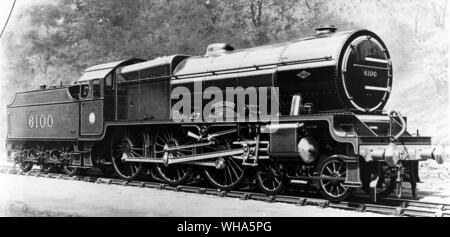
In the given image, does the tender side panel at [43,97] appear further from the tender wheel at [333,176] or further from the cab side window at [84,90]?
the tender wheel at [333,176]

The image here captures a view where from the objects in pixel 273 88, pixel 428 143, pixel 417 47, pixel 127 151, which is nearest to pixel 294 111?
pixel 273 88

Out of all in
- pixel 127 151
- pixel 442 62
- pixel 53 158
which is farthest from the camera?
pixel 442 62

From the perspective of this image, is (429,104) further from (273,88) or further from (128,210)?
(128,210)

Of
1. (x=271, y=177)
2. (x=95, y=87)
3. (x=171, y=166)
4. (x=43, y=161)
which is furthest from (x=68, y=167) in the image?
(x=271, y=177)

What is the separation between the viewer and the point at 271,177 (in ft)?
37.3

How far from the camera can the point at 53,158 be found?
1733 centimetres

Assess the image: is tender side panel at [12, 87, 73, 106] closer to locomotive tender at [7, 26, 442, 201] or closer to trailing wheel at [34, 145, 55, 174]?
locomotive tender at [7, 26, 442, 201]

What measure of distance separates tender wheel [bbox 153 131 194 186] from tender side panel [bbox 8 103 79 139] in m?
3.42

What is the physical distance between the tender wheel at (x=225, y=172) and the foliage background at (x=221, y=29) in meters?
14.6

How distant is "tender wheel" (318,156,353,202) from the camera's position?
32.7ft

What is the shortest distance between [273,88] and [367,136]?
245 cm

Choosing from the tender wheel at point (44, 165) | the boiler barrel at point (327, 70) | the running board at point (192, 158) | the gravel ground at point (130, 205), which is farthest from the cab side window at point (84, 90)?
the boiler barrel at point (327, 70)

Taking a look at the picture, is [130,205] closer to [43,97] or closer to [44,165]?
[43,97]

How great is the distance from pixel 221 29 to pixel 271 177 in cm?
1639
